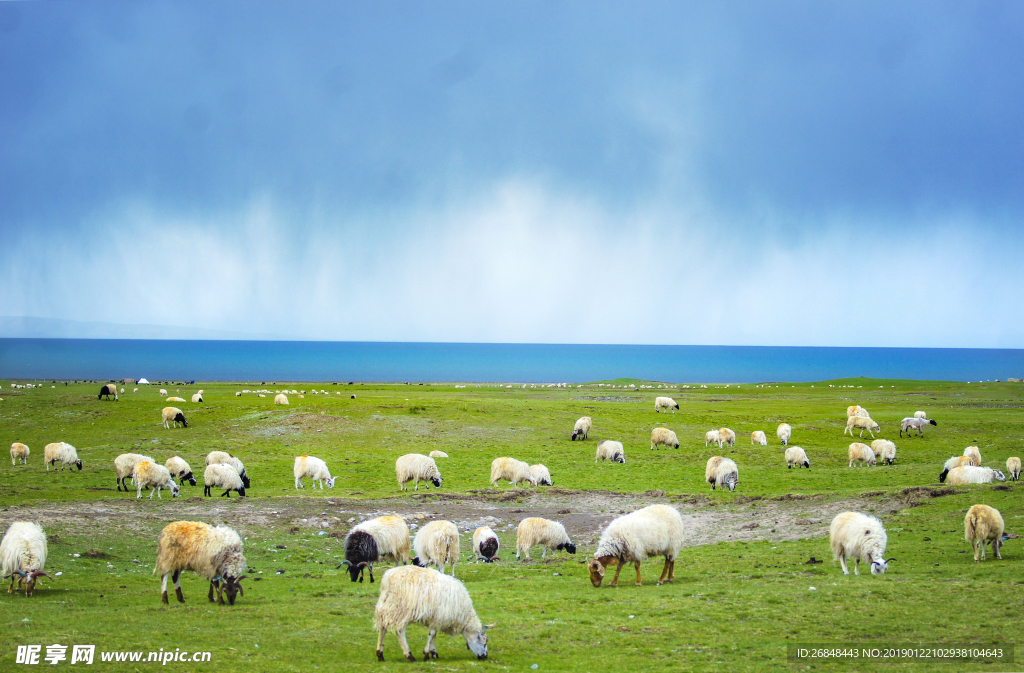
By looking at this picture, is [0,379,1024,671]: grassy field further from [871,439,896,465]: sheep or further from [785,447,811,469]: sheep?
[785,447,811,469]: sheep

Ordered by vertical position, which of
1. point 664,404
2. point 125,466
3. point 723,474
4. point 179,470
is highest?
point 664,404

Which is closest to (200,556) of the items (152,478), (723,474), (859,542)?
(152,478)

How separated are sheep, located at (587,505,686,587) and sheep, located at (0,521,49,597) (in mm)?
11673

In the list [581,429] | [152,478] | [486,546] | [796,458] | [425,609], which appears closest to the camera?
[425,609]

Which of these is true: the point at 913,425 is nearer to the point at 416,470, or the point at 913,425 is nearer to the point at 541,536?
the point at 416,470

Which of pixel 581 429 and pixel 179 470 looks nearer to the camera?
pixel 179 470

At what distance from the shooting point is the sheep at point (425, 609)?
9758 mm

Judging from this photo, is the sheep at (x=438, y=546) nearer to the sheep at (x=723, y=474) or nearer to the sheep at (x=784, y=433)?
the sheep at (x=723, y=474)

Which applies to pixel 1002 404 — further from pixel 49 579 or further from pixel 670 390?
pixel 49 579

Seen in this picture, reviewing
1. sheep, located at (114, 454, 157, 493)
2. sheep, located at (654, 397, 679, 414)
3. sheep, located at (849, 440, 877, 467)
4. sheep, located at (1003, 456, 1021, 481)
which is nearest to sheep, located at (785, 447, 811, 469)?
sheep, located at (849, 440, 877, 467)

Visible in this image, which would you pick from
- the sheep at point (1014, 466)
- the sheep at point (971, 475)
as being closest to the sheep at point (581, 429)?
the sheep at point (971, 475)

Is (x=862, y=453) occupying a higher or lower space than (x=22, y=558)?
higher

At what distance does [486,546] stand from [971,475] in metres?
19.8

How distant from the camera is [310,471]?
93.3 feet
